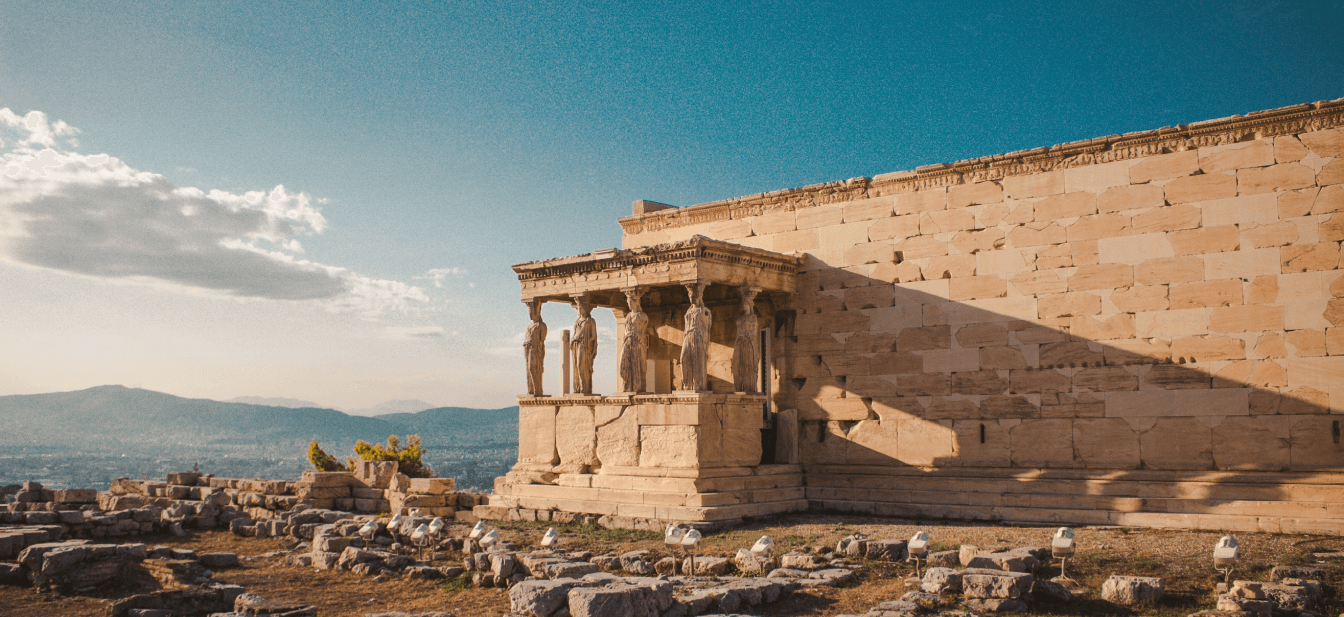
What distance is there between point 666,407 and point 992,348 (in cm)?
460

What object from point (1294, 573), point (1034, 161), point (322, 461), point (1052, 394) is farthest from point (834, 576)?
point (322, 461)

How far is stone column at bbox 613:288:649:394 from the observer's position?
15.4 meters

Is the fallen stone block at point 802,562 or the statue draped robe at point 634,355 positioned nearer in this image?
the fallen stone block at point 802,562

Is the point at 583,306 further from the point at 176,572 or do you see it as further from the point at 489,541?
the point at 176,572

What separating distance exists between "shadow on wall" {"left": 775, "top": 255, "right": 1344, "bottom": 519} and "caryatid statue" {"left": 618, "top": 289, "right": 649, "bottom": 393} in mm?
2343

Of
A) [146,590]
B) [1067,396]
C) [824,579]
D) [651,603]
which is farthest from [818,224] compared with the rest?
[146,590]

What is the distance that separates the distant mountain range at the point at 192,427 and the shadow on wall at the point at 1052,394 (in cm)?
8268

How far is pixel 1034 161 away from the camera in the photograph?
46.6 feet

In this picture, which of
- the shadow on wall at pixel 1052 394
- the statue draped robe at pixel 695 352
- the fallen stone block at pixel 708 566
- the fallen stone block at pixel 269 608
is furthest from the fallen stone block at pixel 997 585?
the statue draped robe at pixel 695 352

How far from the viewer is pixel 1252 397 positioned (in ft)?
40.8

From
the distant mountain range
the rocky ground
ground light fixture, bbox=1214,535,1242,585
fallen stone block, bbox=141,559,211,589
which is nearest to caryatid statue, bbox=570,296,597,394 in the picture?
the rocky ground

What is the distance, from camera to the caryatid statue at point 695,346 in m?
14.6

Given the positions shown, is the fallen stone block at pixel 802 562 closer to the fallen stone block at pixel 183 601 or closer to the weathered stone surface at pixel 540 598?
the weathered stone surface at pixel 540 598

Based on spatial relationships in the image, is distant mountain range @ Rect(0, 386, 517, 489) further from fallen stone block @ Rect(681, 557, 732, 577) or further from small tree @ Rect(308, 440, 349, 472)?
fallen stone block @ Rect(681, 557, 732, 577)
